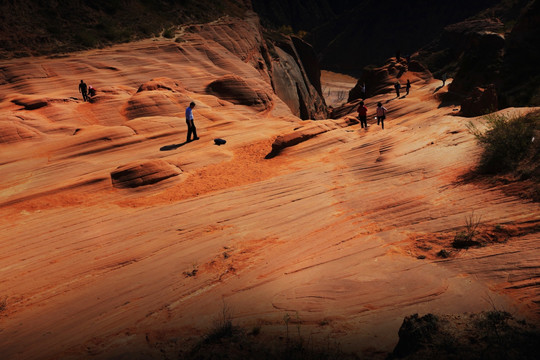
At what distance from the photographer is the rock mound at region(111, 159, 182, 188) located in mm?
12594

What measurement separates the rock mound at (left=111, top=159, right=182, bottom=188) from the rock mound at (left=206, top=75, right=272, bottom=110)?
43.9 ft

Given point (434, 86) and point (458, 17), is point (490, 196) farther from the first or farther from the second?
point (458, 17)

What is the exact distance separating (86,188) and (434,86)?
29.1m

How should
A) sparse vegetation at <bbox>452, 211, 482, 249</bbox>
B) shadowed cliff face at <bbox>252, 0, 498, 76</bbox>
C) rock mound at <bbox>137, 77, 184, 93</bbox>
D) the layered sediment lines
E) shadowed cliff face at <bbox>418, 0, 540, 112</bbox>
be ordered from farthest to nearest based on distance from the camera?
shadowed cliff face at <bbox>252, 0, 498, 76</bbox>
rock mound at <bbox>137, 77, 184, 93</bbox>
shadowed cliff face at <bbox>418, 0, 540, 112</bbox>
sparse vegetation at <bbox>452, 211, 482, 249</bbox>
the layered sediment lines

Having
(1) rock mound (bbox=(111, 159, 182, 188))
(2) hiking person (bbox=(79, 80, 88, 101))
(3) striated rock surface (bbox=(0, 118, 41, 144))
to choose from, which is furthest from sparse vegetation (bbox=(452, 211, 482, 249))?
(2) hiking person (bbox=(79, 80, 88, 101))

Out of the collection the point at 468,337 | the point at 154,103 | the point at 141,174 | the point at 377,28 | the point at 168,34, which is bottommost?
the point at 468,337

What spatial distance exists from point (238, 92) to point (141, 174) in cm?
1464

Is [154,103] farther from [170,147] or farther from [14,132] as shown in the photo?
[14,132]

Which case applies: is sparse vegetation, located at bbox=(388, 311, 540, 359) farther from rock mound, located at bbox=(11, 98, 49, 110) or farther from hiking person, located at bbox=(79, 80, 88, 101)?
hiking person, located at bbox=(79, 80, 88, 101)

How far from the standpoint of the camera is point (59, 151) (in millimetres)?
15539

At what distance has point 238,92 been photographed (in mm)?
26031

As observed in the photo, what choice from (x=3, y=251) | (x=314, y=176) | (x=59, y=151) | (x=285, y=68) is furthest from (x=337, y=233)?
(x=285, y=68)

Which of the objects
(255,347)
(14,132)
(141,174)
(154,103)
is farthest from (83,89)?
(255,347)

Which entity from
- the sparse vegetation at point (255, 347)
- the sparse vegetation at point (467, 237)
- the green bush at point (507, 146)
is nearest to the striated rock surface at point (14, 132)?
the sparse vegetation at point (255, 347)
